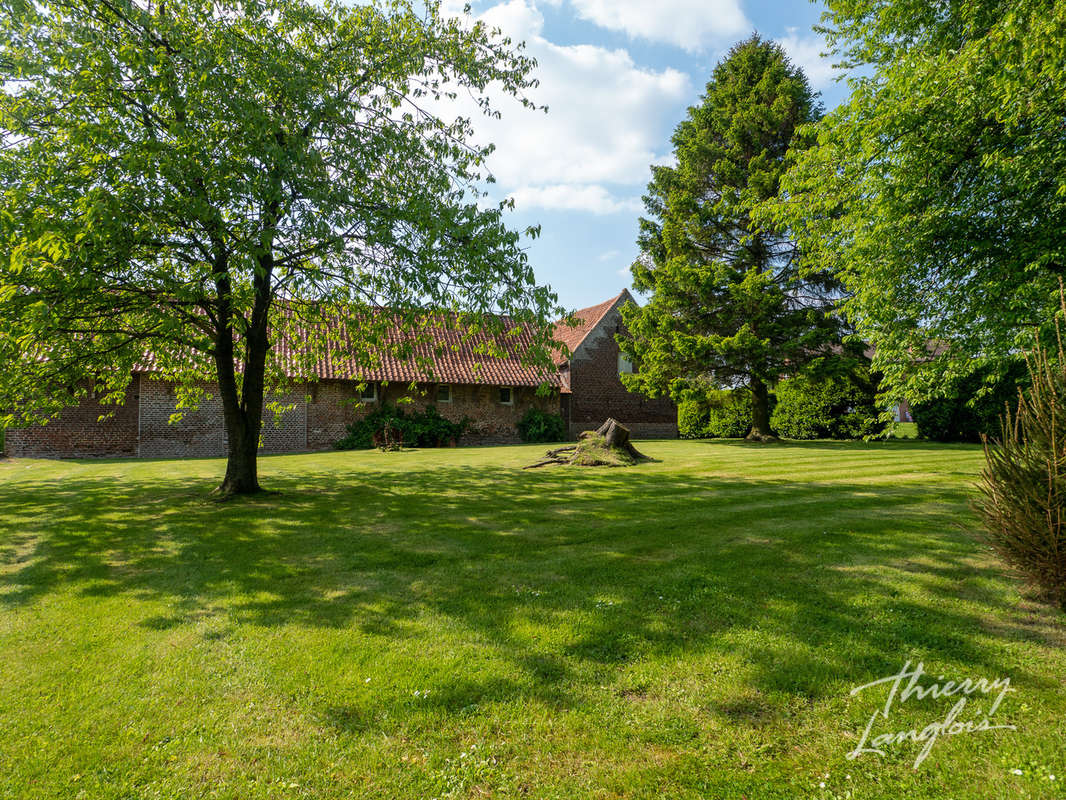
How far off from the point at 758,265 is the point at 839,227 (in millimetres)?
12500

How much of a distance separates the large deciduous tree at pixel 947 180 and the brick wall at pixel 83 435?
2387 centimetres

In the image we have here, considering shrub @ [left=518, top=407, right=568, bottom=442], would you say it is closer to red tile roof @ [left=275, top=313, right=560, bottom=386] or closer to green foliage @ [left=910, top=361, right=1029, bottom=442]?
red tile roof @ [left=275, top=313, right=560, bottom=386]

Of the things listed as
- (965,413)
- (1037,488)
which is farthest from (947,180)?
(965,413)

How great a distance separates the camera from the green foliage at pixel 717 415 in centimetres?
2609

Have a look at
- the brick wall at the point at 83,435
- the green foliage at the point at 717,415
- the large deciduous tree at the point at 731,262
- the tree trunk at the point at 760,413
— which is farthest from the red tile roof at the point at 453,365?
the tree trunk at the point at 760,413

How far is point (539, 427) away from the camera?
27.3 metres

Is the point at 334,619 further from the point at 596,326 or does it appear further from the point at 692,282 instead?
the point at 596,326

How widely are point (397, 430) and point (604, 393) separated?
1214 cm

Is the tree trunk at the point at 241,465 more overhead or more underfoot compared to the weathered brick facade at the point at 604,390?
more underfoot

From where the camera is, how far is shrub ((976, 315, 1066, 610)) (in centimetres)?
395

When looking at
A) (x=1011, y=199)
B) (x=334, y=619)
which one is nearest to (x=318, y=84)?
(x=334, y=619)

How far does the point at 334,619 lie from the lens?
4160 mm

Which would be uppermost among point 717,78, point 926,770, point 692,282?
point 717,78

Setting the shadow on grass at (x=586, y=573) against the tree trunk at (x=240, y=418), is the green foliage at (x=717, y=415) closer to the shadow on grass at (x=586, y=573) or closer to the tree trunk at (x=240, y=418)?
the shadow on grass at (x=586, y=573)
